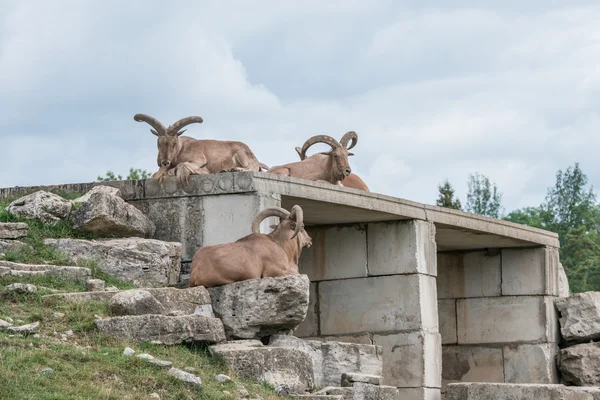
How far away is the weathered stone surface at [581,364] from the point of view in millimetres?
24328

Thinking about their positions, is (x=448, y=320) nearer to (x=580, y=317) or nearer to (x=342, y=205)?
(x=580, y=317)

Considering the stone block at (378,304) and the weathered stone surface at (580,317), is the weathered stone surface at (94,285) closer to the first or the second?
the stone block at (378,304)

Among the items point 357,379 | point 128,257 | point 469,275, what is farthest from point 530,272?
point 128,257

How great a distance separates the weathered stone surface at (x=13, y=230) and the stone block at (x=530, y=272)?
11.5 m

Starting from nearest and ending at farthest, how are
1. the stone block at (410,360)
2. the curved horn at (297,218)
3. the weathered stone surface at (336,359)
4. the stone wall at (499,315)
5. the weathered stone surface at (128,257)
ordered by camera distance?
the weathered stone surface at (336,359) < the curved horn at (297,218) < the weathered stone surface at (128,257) < the stone block at (410,360) < the stone wall at (499,315)

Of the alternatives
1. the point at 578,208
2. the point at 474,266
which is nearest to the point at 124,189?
the point at 474,266

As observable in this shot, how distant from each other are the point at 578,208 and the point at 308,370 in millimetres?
45131

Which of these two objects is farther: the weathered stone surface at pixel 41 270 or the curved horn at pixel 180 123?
the curved horn at pixel 180 123

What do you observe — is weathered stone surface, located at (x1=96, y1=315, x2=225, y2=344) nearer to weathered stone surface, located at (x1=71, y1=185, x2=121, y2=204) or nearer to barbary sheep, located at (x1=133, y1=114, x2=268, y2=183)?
weathered stone surface, located at (x1=71, y1=185, x2=121, y2=204)

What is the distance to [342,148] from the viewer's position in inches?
878

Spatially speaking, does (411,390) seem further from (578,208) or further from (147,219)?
(578,208)

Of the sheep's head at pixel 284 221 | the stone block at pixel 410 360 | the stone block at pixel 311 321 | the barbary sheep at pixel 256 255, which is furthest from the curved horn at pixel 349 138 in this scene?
the sheep's head at pixel 284 221

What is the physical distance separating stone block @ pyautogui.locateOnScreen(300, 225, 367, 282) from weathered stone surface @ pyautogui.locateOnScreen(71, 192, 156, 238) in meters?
4.85

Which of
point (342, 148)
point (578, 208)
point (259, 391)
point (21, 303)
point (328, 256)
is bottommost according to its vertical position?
point (259, 391)
